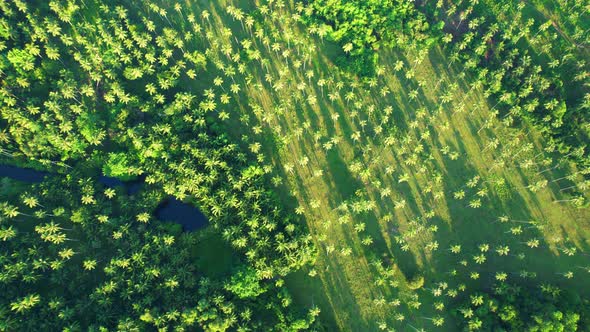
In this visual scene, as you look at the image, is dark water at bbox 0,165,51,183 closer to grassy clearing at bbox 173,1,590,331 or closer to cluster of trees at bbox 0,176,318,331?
cluster of trees at bbox 0,176,318,331

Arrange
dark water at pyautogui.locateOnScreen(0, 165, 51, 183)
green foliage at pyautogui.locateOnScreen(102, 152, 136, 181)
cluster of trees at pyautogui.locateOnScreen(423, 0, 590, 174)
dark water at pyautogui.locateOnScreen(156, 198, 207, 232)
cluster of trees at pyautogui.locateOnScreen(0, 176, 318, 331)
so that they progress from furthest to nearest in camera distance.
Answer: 1. cluster of trees at pyautogui.locateOnScreen(423, 0, 590, 174)
2. dark water at pyautogui.locateOnScreen(0, 165, 51, 183)
3. dark water at pyautogui.locateOnScreen(156, 198, 207, 232)
4. green foliage at pyautogui.locateOnScreen(102, 152, 136, 181)
5. cluster of trees at pyautogui.locateOnScreen(0, 176, 318, 331)

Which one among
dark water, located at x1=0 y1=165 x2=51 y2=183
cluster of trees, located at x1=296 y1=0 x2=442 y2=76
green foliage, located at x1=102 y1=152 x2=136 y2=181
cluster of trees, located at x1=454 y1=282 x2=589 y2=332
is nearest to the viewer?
cluster of trees, located at x1=454 y1=282 x2=589 y2=332

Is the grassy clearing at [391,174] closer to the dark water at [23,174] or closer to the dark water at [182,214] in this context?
the dark water at [182,214]

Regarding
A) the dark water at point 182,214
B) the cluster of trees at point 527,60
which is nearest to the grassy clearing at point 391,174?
the cluster of trees at point 527,60

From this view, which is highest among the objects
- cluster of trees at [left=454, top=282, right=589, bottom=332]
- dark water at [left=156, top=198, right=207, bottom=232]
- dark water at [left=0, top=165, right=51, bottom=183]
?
dark water at [left=0, top=165, right=51, bottom=183]

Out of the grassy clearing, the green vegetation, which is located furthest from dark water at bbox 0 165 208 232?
the grassy clearing
